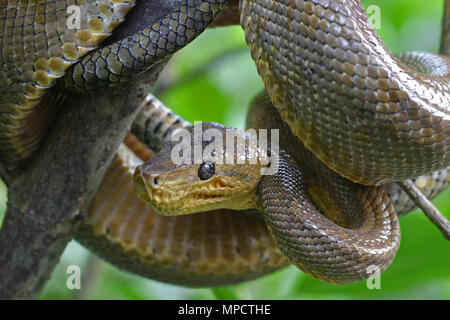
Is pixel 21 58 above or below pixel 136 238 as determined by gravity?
above

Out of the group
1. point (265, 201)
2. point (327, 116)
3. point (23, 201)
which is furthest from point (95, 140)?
point (327, 116)

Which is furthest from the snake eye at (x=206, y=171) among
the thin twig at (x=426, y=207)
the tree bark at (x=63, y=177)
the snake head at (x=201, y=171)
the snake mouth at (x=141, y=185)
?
the thin twig at (x=426, y=207)

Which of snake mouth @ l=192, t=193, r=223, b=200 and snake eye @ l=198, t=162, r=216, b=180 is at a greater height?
snake eye @ l=198, t=162, r=216, b=180

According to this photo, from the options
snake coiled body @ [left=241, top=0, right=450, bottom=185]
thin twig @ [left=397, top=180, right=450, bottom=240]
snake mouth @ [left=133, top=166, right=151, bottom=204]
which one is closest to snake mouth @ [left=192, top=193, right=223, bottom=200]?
snake mouth @ [left=133, top=166, right=151, bottom=204]

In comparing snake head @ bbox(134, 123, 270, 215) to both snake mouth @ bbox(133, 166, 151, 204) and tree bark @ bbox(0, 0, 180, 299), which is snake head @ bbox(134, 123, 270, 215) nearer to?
snake mouth @ bbox(133, 166, 151, 204)

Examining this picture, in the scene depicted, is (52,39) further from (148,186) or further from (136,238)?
(136,238)

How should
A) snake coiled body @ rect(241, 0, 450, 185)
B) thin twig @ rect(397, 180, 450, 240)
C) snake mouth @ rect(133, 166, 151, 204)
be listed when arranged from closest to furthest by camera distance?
snake coiled body @ rect(241, 0, 450, 185)
snake mouth @ rect(133, 166, 151, 204)
thin twig @ rect(397, 180, 450, 240)
